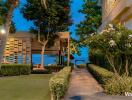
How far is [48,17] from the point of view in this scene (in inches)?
1587

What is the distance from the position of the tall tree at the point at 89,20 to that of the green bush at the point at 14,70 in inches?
840

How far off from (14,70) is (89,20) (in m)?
23.7

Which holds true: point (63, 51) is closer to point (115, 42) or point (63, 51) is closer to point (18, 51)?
point (18, 51)

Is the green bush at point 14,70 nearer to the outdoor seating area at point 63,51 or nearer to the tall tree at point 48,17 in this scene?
the outdoor seating area at point 63,51

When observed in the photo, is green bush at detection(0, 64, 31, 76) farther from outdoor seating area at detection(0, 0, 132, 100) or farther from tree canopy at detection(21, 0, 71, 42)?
tree canopy at detection(21, 0, 71, 42)

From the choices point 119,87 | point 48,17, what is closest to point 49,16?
point 48,17

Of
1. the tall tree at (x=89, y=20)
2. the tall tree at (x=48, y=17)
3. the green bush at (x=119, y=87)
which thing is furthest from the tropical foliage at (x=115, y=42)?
the tall tree at (x=89, y=20)

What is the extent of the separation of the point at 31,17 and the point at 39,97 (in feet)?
85.5

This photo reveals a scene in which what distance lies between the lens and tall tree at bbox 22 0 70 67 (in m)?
40.1

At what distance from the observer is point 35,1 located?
132 feet

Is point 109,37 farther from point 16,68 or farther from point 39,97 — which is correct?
point 16,68

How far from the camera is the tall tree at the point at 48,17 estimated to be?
131ft

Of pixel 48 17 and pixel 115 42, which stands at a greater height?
pixel 48 17

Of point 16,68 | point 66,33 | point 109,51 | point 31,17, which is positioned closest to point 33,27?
point 31,17
